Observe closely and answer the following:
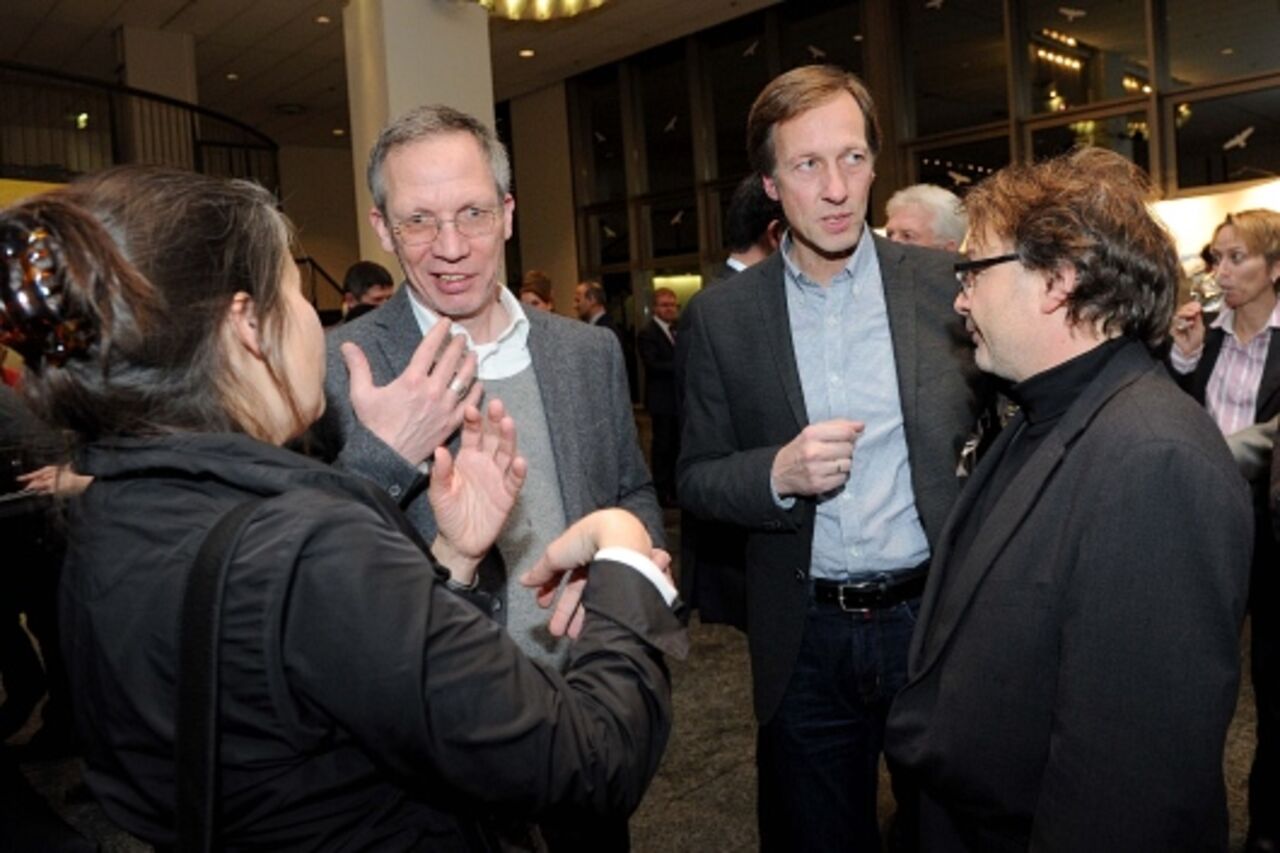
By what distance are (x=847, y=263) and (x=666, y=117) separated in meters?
10.9

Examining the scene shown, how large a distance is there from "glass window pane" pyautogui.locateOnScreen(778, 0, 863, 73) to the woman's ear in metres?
10.1

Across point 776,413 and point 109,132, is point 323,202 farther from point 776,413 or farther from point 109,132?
point 776,413

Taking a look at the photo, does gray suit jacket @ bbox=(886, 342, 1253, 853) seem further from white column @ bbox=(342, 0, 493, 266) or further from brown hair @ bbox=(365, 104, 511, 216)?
white column @ bbox=(342, 0, 493, 266)

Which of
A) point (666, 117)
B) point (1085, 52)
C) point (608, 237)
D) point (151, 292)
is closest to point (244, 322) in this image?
point (151, 292)

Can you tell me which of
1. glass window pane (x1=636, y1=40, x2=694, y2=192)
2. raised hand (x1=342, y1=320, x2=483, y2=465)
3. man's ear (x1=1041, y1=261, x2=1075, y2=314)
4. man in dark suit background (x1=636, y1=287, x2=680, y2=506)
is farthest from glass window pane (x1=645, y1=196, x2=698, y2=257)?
raised hand (x1=342, y1=320, x2=483, y2=465)

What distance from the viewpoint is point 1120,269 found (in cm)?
141

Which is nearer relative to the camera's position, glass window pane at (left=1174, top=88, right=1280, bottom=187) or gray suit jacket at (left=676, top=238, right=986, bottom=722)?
gray suit jacket at (left=676, top=238, right=986, bottom=722)

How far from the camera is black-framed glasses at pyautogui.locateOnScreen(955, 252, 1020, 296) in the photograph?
1.49 meters

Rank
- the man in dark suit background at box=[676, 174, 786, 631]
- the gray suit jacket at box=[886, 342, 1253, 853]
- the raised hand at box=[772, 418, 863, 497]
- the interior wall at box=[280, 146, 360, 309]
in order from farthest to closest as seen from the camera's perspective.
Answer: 1. the interior wall at box=[280, 146, 360, 309]
2. the man in dark suit background at box=[676, 174, 786, 631]
3. the raised hand at box=[772, 418, 863, 497]
4. the gray suit jacket at box=[886, 342, 1253, 853]

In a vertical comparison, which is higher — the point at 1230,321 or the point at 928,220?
the point at 928,220

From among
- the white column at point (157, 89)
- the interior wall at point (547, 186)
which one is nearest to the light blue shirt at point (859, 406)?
the white column at point (157, 89)

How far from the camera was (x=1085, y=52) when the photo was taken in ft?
28.9

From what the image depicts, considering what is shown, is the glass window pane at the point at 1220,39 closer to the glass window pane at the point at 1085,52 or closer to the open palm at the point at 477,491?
the glass window pane at the point at 1085,52

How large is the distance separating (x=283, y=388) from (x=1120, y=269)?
113 centimetres
